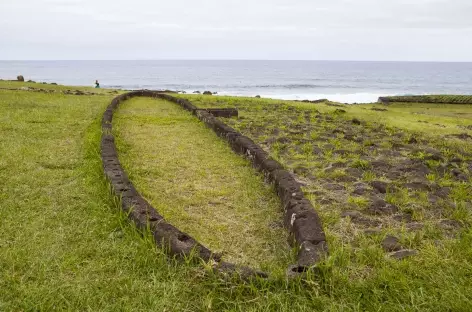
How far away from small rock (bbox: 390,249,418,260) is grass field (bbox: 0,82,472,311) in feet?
0.22

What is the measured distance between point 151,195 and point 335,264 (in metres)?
2.84

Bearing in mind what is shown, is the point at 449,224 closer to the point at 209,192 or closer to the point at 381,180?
the point at 381,180

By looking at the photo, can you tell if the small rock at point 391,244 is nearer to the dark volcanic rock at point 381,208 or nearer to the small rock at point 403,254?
the small rock at point 403,254

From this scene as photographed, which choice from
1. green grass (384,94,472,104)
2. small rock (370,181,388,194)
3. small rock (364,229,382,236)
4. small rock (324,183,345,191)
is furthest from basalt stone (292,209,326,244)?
green grass (384,94,472,104)

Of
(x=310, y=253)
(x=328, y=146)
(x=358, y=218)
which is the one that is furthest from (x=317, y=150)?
(x=310, y=253)

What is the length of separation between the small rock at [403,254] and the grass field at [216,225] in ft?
0.22

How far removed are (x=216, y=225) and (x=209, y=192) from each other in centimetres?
117

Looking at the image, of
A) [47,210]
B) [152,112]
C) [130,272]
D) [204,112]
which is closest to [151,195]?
[47,210]

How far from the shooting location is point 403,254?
12.3ft

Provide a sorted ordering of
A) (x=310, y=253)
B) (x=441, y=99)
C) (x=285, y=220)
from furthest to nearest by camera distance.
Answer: (x=441, y=99), (x=285, y=220), (x=310, y=253)

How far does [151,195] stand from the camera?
5.33m

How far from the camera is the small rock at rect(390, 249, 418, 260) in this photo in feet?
12.1

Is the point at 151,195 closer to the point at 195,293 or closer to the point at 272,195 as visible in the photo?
the point at 272,195

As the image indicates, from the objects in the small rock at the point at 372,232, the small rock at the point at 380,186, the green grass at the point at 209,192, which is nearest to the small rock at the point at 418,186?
the small rock at the point at 380,186
